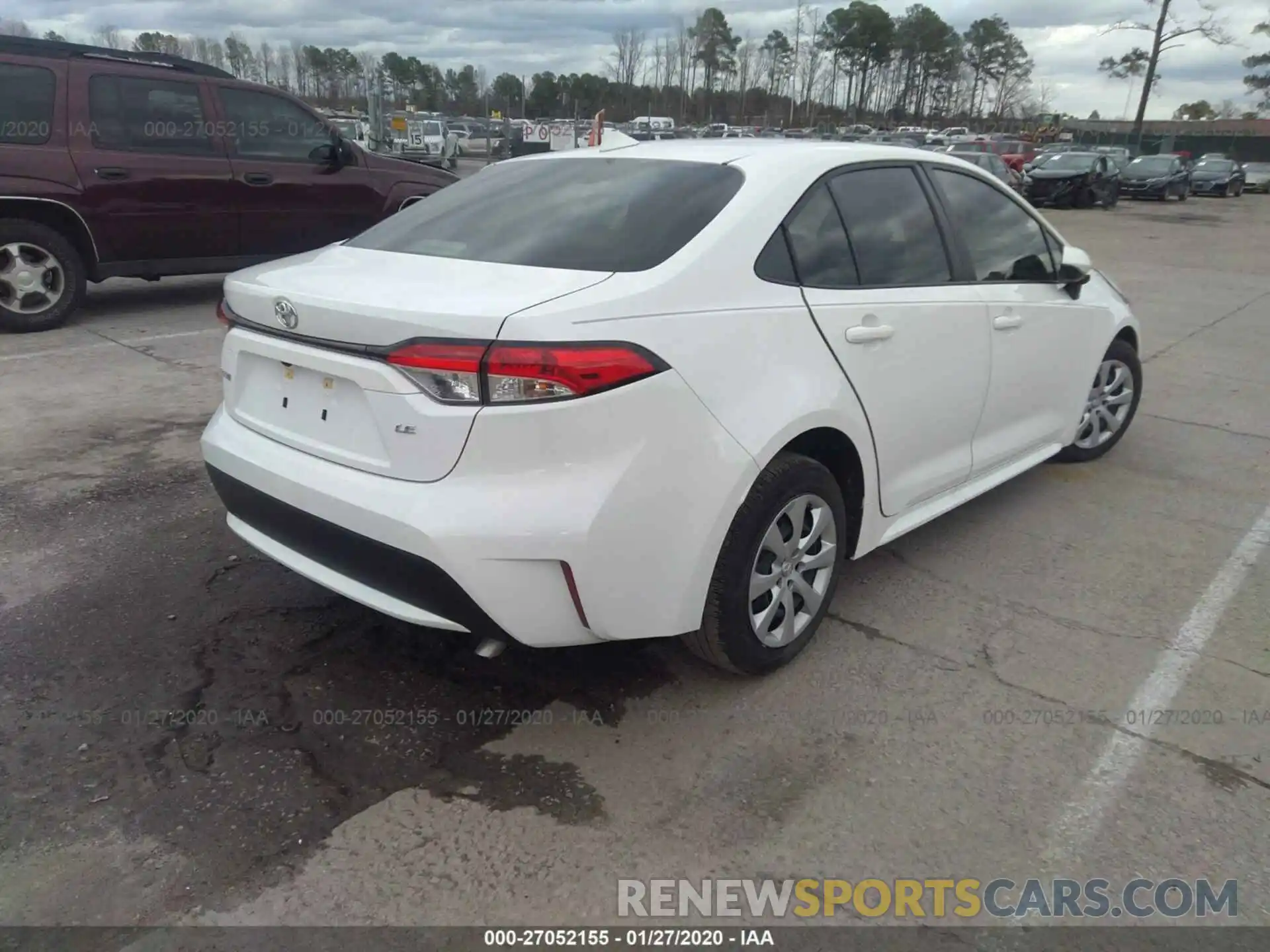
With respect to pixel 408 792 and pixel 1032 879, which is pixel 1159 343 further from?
pixel 408 792

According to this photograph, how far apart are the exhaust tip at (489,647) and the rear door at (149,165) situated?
6.59m

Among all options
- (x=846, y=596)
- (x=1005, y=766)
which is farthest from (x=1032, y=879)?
(x=846, y=596)

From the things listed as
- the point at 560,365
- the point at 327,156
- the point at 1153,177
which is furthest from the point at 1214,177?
the point at 560,365

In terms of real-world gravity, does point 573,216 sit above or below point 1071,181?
above

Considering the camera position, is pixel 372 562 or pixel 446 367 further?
pixel 372 562

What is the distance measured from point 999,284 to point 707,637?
6.81 ft

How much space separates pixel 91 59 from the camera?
25.1ft

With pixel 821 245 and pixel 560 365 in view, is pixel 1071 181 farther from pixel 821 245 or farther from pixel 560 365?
pixel 560 365

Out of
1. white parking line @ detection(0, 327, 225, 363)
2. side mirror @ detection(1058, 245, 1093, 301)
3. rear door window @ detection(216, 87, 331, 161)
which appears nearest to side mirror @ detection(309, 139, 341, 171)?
rear door window @ detection(216, 87, 331, 161)

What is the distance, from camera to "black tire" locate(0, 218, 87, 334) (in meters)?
7.28

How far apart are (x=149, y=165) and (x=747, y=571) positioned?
22.9 feet

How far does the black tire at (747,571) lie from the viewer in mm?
2842

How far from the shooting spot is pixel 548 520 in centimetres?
244

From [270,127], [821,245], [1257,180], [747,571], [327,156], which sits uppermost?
[821,245]
